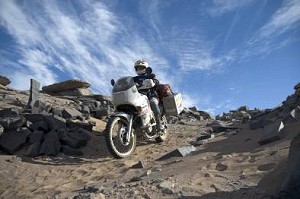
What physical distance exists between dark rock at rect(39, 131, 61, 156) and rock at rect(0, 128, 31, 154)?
51 centimetres

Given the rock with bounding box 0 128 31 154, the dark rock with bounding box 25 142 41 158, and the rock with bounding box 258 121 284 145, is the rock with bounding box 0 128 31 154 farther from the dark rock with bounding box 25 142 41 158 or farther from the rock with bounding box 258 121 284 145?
the rock with bounding box 258 121 284 145

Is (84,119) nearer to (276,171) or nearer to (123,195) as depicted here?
(123,195)

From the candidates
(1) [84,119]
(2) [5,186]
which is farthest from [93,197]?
(1) [84,119]

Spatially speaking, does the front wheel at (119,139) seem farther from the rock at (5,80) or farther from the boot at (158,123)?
the rock at (5,80)

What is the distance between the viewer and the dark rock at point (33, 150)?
27.2 ft

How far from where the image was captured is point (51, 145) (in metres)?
8.54

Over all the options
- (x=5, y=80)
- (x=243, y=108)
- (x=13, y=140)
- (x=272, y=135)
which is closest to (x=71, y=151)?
(x=13, y=140)

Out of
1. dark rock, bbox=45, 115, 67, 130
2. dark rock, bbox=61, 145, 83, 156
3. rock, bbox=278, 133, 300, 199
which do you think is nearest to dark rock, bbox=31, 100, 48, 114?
dark rock, bbox=45, 115, 67, 130

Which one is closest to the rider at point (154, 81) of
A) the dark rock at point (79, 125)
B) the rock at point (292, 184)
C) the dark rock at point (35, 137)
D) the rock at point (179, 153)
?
the rock at point (179, 153)

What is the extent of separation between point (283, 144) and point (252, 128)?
425cm

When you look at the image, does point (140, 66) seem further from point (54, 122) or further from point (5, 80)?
point (5, 80)

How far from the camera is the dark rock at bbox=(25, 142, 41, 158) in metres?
8.28

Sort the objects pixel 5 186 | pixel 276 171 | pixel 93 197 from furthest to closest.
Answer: pixel 5 186
pixel 93 197
pixel 276 171

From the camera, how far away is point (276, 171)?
13.4 ft
